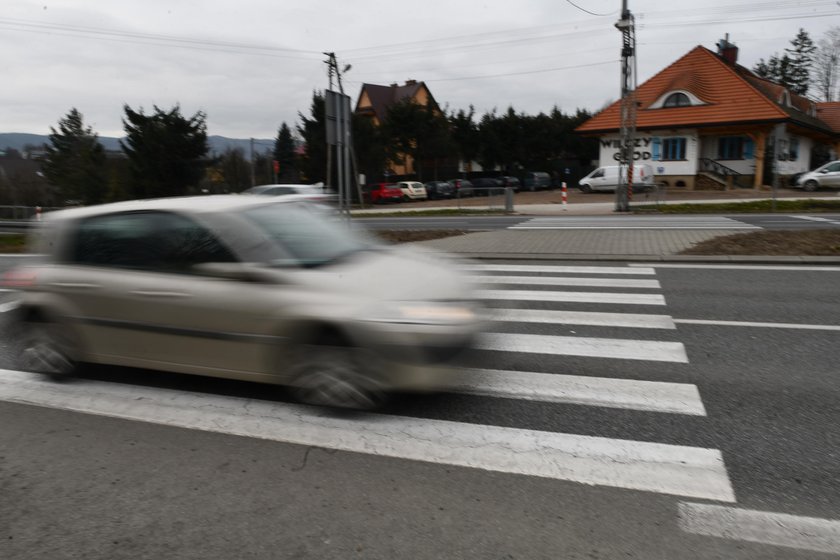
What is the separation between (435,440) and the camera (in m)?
4.01

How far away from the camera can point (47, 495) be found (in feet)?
11.3

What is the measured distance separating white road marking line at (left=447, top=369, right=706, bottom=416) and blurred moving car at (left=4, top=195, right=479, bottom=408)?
0.56 meters

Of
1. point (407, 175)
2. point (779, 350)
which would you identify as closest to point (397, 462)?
point (779, 350)

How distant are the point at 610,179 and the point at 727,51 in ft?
50.9

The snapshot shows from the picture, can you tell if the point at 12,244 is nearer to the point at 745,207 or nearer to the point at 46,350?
the point at 46,350

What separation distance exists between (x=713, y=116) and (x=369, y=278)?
39788 mm

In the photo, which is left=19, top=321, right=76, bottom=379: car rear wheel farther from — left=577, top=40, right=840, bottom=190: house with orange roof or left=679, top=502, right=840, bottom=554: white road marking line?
left=577, top=40, right=840, bottom=190: house with orange roof

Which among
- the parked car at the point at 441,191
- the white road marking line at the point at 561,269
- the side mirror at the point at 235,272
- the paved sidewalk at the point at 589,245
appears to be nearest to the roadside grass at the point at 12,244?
the paved sidewalk at the point at 589,245

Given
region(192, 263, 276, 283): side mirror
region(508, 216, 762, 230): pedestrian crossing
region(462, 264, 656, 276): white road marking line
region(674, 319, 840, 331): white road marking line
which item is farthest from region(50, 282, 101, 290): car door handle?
region(508, 216, 762, 230): pedestrian crossing

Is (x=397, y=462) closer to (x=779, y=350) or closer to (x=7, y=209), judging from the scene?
(x=779, y=350)

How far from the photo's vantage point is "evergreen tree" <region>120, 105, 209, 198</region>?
156 ft

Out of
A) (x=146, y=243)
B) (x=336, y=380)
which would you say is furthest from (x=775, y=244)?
(x=146, y=243)

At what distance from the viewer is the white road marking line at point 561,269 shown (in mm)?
10336

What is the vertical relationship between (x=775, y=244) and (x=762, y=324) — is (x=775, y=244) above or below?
above
